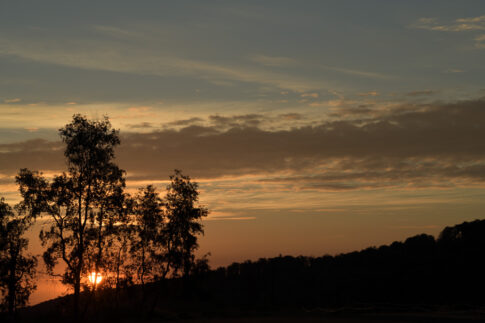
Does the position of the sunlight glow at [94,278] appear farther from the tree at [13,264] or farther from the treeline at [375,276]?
the treeline at [375,276]

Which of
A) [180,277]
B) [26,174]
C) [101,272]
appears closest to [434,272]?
[180,277]

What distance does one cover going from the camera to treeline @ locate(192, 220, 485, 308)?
106438mm

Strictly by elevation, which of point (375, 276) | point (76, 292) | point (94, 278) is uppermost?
point (94, 278)

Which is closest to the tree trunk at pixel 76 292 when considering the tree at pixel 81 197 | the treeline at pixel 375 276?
the tree at pixel 81 197

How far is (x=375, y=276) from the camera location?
12075 cm

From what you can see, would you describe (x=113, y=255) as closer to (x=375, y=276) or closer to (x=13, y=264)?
(x=13, y=264)

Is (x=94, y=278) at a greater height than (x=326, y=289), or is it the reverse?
(x=94, y=278)

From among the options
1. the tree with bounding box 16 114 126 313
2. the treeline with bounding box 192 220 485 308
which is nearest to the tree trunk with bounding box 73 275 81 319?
the tree with bounding box 16 114 126 313

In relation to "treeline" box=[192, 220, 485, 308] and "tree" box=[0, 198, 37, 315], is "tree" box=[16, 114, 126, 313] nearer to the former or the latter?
"tree" box=[0, 198, 37, 315]

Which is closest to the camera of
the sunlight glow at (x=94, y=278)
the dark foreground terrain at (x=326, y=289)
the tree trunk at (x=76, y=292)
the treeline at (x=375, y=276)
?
the tree trunk at (x=76, y=292)

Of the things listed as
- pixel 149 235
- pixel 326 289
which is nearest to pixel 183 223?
pixel 149 235

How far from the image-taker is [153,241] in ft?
222

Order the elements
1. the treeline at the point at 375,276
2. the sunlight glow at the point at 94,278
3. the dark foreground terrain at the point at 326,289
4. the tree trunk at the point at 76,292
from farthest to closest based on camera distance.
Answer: the treeline at the point at 375,276, the dark foreground terrain at the point at 326,289, the sunlight glow at the point at 94,278, the tree trunk at the point at 76,292

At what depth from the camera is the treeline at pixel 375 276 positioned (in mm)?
106438
